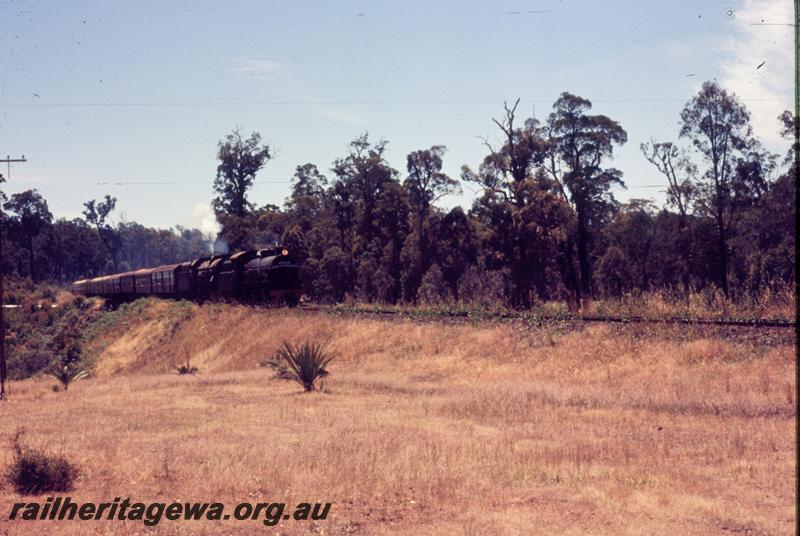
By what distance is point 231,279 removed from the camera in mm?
40844

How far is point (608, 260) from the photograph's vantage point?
2212 inches

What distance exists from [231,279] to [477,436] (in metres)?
Result: 31.4

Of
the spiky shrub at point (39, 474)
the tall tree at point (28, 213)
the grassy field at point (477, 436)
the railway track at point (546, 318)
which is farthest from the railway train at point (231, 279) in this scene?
the tall tree at point (28, 213)

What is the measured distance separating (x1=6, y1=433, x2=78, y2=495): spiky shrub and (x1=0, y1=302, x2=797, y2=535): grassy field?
193mm

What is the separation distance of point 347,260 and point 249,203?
26961 millimetres

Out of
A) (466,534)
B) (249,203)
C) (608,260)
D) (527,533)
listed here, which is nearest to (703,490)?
(527,533)

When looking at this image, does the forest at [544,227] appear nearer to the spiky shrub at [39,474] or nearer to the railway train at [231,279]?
the railway train at [231,279]

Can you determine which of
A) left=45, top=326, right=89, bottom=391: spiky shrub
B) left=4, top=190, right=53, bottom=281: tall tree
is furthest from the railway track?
left=4, top=190, right=53, bottom=281: tall tree

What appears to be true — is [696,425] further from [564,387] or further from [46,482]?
[46,482]

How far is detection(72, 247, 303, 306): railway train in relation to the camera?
37250mm

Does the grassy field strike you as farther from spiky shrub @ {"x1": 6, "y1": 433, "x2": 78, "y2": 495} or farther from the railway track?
the railway track

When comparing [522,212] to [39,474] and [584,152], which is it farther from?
[39,474]

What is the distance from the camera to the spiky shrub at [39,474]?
852cm

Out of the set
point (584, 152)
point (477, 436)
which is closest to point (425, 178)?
point (584, 152)
